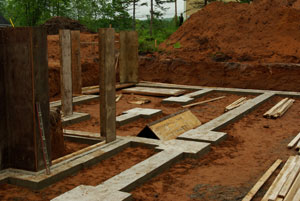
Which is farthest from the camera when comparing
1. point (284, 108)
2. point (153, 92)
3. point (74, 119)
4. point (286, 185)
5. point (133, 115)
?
point (153, 92)

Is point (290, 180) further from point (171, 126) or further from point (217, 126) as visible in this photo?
point (217, 126)

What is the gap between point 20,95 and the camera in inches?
208

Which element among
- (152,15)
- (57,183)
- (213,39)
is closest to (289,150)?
(57,183)

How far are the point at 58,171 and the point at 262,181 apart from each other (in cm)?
291

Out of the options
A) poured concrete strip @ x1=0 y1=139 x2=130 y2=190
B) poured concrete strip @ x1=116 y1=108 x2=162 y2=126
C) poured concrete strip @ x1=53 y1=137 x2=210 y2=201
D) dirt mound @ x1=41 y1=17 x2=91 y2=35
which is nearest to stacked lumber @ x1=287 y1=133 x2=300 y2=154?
poured concrete strip @ x1=53 y1=137 x2=210 y2=201

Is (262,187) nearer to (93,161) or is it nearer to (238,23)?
(93,161)

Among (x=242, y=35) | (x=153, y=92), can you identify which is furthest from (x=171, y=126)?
(x=242, y=35)

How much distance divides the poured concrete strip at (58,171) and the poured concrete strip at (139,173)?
62 centimetres

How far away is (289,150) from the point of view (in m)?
6.88

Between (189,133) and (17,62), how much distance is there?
3.72 metres

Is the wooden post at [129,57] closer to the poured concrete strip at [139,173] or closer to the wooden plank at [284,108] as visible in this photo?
the wooden plank at [284,108]

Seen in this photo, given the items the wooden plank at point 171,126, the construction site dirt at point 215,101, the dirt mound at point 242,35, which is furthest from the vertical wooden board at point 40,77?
the dirt mound at point 242,35

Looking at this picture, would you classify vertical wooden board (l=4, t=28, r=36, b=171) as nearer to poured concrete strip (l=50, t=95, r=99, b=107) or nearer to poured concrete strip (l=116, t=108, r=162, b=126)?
poured concrete strip (l=116, t=108, r=162, b=126)

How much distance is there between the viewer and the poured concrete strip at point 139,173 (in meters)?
4.62
